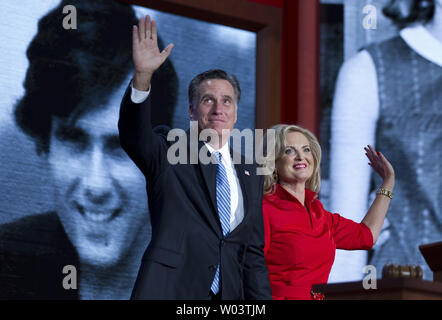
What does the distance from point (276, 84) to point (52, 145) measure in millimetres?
1426

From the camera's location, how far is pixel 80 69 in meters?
3.74

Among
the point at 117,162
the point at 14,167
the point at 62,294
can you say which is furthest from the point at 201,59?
the point at 62,294

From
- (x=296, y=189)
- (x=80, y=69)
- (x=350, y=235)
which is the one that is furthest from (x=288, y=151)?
(x=80, y=69)

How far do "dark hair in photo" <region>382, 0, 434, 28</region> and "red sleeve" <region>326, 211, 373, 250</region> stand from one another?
2084 mm

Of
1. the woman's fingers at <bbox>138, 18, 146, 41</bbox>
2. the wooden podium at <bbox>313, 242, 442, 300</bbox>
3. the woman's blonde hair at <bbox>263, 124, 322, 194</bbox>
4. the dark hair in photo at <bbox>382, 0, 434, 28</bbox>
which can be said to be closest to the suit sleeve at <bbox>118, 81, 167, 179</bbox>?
the woman's fingers at <bbox>138, 18, 146, 41</bbox>

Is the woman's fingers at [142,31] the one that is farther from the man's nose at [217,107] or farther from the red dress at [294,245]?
the red dress at [294,245]

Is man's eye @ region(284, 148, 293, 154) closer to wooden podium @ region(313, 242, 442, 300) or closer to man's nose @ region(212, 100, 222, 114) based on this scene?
man's nose @ region(212, 100, 222, 114)

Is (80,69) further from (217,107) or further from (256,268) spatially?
(256,268)

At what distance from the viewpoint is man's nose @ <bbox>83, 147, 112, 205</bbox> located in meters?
3.65

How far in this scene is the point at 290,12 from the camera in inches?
171

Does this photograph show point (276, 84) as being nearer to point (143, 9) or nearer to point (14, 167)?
point (143, 9)

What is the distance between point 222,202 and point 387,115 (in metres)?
2.53
